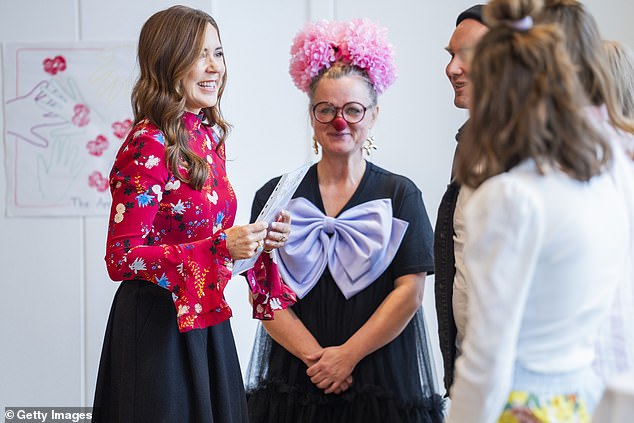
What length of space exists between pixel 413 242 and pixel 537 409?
112 centimetres

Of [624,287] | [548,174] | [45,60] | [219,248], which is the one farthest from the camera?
[45,60]

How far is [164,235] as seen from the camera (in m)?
1.97

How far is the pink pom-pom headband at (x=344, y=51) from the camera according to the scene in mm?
2428

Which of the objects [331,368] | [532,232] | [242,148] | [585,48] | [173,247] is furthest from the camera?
[242,148]

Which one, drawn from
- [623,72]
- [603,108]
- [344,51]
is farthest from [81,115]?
[603,108]

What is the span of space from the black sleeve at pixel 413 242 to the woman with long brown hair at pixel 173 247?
0.43m

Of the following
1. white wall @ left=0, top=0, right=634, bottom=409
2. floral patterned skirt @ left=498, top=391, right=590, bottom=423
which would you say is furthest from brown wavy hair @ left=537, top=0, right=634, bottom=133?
white wall @ left=0, top=0, right=634, bottom=409

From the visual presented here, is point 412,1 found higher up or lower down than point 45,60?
higher up

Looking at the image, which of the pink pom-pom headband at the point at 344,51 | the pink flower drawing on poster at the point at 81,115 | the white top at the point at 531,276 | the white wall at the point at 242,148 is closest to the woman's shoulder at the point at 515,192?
the white top at the point at 531,276

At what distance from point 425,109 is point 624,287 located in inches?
85.6

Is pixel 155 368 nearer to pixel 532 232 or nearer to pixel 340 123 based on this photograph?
pixel 340 123

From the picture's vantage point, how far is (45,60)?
335cm

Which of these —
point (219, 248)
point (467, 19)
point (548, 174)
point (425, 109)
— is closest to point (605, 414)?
point (548, 174)

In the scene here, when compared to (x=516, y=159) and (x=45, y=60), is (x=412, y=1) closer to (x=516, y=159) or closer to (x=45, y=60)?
(x=45, y=60)
